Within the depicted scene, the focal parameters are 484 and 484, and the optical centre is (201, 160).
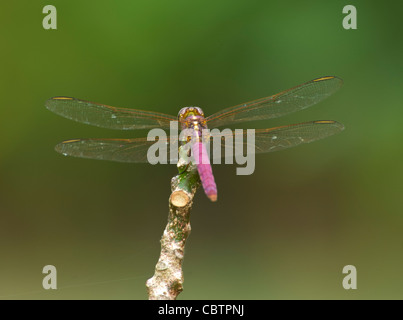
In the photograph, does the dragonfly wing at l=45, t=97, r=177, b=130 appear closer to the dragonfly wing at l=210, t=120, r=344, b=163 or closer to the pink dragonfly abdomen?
the dragonfly wing at l=210, t=120, r=344, b=163

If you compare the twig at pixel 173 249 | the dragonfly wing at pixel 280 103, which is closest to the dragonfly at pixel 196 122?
the dragonfly wing at pixel 280 103

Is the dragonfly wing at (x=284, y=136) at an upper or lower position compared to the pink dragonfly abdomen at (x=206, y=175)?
upper

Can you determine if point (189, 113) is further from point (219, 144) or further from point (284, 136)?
point (284, 136)

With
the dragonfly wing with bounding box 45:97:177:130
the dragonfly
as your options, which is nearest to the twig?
the dragonfly

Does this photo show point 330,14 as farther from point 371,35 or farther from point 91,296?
point 91,296

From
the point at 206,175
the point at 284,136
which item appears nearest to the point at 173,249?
the point at 206,175

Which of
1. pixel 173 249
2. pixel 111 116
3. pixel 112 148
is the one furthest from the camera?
pixel 111 116

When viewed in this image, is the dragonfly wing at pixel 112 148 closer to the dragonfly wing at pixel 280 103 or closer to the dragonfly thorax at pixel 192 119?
the dragonfly thorax at pixel 192 119

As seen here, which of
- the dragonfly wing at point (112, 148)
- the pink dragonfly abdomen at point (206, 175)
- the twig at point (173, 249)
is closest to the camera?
the twig at point (173, 249)
